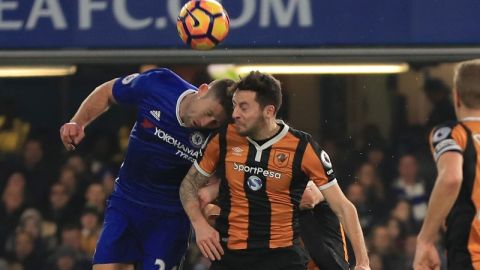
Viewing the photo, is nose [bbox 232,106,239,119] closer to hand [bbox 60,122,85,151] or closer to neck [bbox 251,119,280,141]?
neck [bbox 251,119,280,141]

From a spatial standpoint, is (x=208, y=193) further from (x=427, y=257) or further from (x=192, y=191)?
(x=427, y=257)

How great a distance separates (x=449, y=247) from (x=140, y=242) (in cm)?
229

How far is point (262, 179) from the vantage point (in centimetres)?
679

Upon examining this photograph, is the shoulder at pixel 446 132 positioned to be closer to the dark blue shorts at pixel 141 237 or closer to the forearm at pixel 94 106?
the dark blue shorts at pixel 141 237

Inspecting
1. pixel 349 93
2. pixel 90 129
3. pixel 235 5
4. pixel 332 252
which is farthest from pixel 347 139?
pixel 332 252

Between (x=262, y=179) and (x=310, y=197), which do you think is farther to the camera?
(x=310, y=197)

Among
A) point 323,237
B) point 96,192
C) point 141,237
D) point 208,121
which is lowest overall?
point 96,192

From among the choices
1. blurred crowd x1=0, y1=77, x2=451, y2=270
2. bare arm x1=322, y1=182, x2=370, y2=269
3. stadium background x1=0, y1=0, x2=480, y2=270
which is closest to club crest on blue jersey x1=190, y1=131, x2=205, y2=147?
bare arm x1=322, y1=182, x2=370, y2=269

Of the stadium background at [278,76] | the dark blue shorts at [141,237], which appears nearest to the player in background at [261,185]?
the dark blue shorts at [141,237]

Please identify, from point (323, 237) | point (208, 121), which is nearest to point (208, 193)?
point (208, 121)

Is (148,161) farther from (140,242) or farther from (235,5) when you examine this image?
(235,5)

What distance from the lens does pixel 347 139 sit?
10.0m

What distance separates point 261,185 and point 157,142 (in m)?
0.88

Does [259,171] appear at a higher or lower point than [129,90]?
lower
